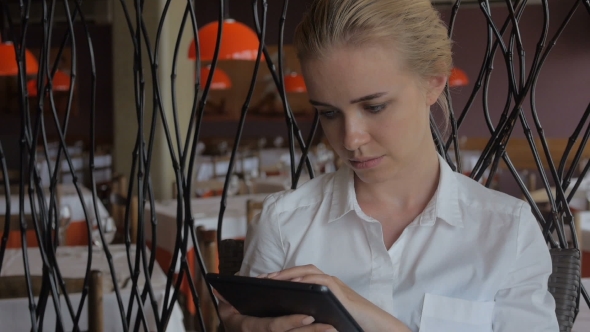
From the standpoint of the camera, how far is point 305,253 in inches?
52.4

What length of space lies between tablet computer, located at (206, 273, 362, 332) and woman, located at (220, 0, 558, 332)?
1.0 inches

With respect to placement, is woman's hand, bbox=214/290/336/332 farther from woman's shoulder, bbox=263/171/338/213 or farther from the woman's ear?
the woman's ear

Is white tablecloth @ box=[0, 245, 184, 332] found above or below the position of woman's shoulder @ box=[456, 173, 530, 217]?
below

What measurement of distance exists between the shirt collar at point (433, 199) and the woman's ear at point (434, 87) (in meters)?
0.15

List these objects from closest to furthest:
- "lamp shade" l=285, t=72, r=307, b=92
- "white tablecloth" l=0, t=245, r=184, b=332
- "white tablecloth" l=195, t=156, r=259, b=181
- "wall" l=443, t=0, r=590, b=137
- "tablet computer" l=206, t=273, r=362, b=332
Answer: "tablet computer" l=206, t=273, r=362, b=332, "white tablecloth" l=0, t=245, r=184, b=332, "white tablecloth" l=195, t=156, r=259, b=181, "lamp shade" l=285, t=72, r=307, b=92, "wall" l=443, t=0, r=590, b=137

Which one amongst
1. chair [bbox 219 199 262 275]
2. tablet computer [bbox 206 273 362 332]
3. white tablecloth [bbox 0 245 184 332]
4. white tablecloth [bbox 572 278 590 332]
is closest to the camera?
tablet computer [bbox 206 273 362 332]

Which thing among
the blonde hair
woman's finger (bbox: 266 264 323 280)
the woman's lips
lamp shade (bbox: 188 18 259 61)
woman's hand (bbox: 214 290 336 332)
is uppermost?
lamp shade (bbox: 188 18 259 61)

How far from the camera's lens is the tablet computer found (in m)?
1.03

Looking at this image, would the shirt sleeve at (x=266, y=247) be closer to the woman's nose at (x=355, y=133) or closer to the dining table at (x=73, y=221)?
the woman's nose at (x=355, y=133)

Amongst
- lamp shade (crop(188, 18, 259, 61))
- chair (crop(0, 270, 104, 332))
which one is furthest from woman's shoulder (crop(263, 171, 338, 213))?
lamp shade (crop(188, 18, 259, 61))

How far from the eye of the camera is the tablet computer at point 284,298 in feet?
3.37

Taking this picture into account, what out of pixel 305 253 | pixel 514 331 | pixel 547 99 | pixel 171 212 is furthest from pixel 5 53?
pixel 547 99

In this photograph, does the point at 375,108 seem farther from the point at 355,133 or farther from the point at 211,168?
the point at 211,168

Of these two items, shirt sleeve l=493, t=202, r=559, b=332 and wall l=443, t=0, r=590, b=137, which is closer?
shirt sleeve l=493, t=202, r=559, b=332
